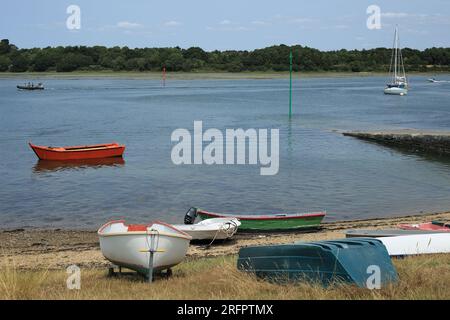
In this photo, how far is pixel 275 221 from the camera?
72.0ft

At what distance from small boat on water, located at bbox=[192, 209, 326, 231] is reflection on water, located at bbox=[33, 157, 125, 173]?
1927cm

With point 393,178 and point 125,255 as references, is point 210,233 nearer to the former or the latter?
point 125,255

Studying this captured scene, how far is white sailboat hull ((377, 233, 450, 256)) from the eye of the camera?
44.8 ft

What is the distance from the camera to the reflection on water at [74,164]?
39344 mm

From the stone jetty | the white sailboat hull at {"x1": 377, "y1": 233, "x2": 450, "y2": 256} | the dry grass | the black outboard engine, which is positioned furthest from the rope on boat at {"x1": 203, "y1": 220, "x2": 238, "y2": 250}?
the stone jetty

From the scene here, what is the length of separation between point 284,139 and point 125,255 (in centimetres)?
4354

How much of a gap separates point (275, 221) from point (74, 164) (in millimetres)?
21516

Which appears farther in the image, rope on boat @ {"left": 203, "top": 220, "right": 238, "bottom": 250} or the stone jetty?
the stone jetty

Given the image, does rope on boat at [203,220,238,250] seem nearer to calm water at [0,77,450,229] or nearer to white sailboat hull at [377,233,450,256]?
calm water at [0,77,450,229]

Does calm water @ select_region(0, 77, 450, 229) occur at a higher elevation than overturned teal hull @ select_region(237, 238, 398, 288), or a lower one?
lower

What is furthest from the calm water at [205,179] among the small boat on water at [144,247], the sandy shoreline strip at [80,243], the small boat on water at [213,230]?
the small boat on water at [144,247]

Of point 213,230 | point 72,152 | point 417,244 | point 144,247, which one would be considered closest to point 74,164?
point 72,152

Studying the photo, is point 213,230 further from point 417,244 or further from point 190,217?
point 417,244

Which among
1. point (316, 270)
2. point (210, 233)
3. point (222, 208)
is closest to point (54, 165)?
point (222, 208)
